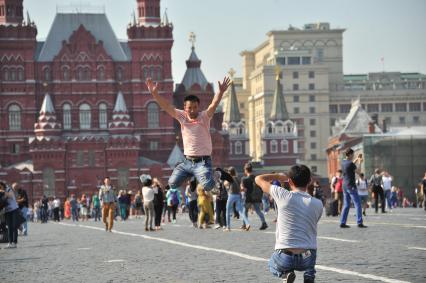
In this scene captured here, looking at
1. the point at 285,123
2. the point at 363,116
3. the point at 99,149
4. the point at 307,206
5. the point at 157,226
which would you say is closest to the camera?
the point at 307,206

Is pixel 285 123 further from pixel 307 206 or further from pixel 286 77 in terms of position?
pixel 307 206

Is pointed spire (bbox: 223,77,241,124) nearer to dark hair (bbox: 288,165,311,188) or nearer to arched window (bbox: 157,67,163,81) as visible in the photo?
arched window (bbox: 157,67,163,81)

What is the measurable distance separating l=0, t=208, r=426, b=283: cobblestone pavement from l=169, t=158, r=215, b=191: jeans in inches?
51.0

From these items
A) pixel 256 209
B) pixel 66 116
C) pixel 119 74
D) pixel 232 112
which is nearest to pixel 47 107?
pixel 66 116

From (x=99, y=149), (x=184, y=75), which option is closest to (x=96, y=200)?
(x=99, y=149)

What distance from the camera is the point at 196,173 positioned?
53.6 feet

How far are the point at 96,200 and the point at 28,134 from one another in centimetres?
5951

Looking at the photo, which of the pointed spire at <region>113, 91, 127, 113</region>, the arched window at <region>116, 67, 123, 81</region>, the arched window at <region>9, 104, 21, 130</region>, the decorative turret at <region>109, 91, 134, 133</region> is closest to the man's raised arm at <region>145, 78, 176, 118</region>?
the decorative turret at <region>109, 91, 134, 133</region>

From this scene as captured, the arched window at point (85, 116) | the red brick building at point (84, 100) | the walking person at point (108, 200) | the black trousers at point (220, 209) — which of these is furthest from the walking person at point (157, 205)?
the arched window at point (85, 116)

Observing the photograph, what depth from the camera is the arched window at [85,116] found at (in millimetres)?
116562

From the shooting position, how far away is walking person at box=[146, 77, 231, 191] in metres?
16.2

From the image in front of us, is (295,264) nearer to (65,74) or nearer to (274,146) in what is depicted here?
(65,74)

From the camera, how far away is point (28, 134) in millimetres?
114812

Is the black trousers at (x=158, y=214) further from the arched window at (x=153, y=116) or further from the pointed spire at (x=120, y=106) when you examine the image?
the arched window at (x=153, y=116)
